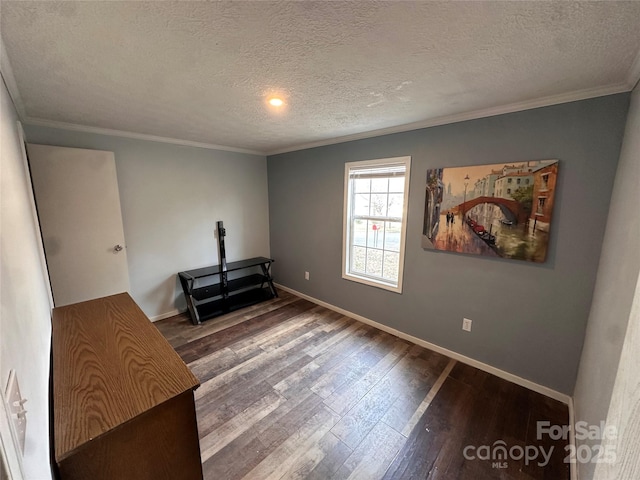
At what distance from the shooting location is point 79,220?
2377 millimetres

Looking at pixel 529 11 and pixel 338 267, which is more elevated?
pixel 529 11

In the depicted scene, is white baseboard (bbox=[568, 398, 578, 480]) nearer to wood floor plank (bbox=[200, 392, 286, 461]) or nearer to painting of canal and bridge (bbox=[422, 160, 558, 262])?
painting of canal and bridge (bbox=[422, 160, 558, 262])

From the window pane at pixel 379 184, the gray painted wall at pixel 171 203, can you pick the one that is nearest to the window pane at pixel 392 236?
the window pane at pixel 379 184

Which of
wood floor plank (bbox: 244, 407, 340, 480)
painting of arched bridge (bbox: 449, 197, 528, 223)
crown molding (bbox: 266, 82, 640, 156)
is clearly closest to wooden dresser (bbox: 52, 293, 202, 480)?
wood floor plank (bbox: 244, 407, 340, 480)

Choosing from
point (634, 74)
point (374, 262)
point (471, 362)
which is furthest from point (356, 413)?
point (634, 74)

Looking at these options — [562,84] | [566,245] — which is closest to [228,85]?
[562,84]

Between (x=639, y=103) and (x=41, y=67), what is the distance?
307cm

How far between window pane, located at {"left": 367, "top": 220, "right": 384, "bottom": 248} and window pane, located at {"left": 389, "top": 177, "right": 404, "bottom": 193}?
0.39 meters

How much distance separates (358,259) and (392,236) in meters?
0.55

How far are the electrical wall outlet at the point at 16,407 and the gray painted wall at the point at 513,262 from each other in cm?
253

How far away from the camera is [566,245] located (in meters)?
1.75

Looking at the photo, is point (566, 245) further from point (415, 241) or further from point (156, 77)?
point (156, 77)

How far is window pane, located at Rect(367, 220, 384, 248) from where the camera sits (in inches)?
113

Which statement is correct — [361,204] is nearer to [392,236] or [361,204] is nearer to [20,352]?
[392,236]
